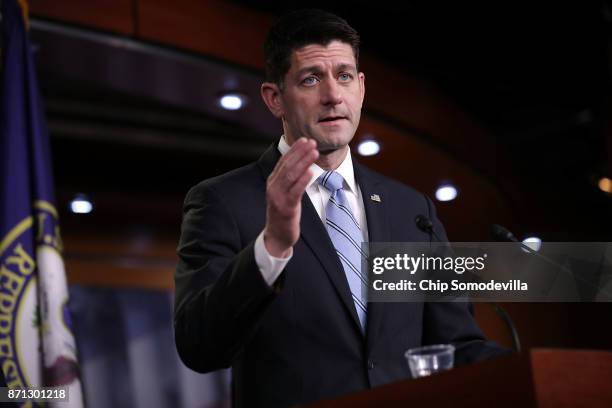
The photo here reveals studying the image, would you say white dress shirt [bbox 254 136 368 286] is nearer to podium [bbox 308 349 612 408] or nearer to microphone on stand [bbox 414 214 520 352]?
microphone on stand [bbox 414 214 520 352]

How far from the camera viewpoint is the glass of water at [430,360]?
1.42 meters

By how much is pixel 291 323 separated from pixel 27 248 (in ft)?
4.84

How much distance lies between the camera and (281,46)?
1.89 m

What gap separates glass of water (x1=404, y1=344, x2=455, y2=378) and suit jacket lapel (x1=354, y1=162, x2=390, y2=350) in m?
0.21

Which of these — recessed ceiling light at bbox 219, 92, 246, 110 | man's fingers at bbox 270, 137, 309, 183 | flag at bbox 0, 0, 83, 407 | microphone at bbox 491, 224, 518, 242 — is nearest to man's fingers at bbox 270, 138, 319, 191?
man's fingers at bbox 270, 137, 309, 183

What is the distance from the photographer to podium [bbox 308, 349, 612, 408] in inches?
46.5

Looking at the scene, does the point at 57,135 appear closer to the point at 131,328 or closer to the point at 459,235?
the point at 131,328

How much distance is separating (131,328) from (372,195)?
21.5ft

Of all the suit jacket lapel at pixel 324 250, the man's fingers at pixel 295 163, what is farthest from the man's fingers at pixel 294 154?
the suit jacket lapel at pixel 324 250

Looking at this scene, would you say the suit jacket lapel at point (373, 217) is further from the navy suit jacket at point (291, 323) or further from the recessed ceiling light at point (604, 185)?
the recessed ceiling light at point (604, 185)

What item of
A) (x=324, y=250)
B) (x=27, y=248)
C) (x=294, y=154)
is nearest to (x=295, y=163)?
(x=294, y=154)

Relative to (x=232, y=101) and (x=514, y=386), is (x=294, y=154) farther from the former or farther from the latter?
(x=232, y=101)

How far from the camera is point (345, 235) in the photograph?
1769 mm

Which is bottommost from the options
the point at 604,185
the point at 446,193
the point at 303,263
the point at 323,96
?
the point at 303,263
